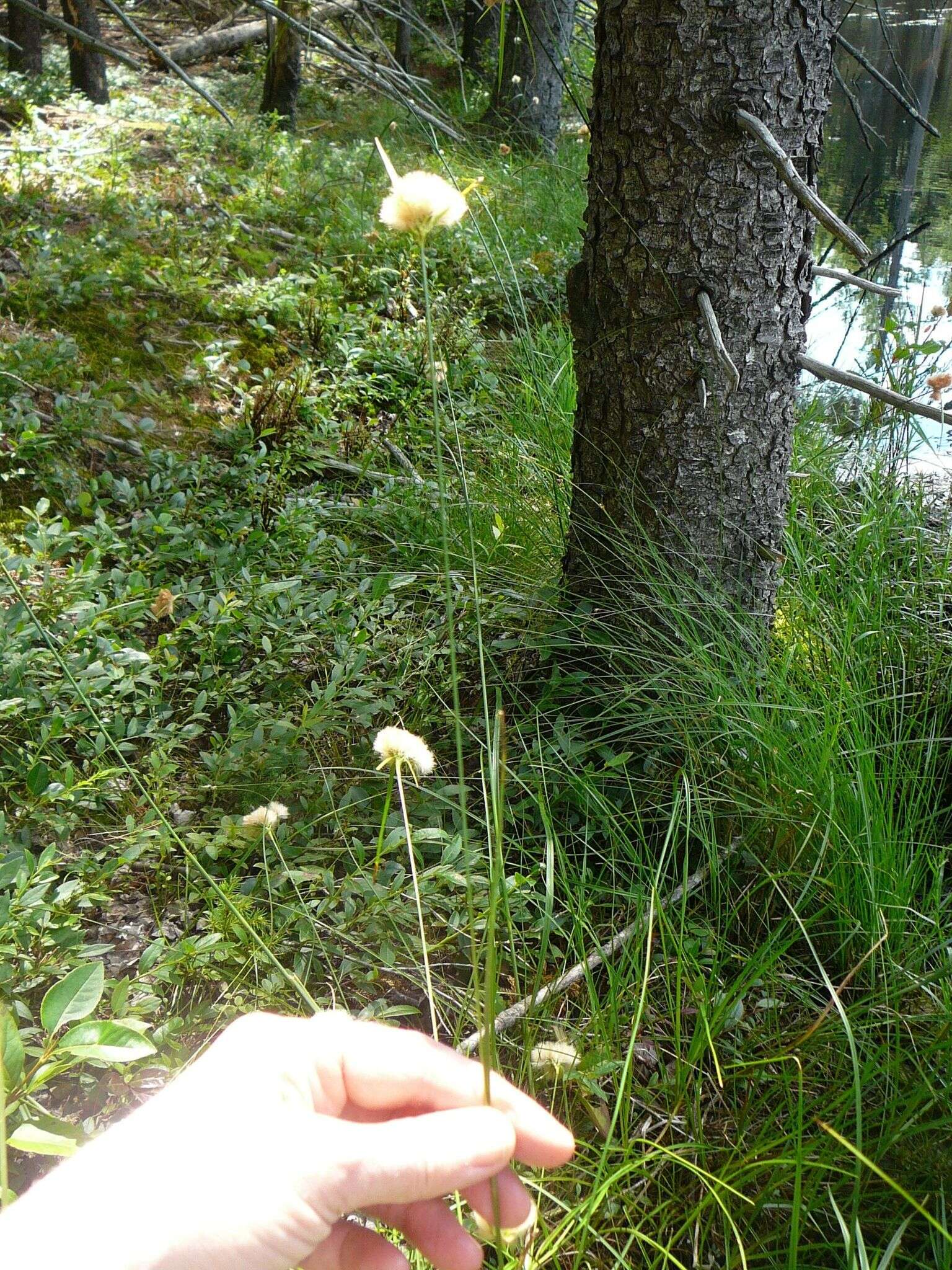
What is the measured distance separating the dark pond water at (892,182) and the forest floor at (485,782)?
101cm

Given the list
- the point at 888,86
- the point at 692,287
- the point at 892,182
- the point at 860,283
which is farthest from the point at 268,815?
the point at 892,182

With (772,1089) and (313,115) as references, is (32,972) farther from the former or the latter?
(313,115)

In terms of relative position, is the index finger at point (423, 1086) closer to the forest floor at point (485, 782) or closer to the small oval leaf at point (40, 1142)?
the forest floor at point (485, 782)

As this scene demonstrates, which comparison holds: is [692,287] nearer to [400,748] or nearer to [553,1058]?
[400,748]

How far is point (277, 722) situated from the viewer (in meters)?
1.83

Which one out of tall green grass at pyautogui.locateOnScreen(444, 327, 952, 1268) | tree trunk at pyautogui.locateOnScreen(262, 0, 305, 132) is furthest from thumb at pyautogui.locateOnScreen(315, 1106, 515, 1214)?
tree trunk at pyautogui.locateOnScreen(262, 0, 305, 132)

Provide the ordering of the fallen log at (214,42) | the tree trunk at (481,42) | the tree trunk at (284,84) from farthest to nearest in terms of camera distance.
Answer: the tree trunk at (481,42), the fallen log at (214,42), the tree trunk at (284,84)

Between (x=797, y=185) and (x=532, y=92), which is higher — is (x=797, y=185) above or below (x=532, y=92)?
below

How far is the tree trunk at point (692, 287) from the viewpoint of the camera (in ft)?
5.73

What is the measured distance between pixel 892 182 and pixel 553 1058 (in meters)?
6.95

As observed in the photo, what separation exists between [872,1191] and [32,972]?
116 cm

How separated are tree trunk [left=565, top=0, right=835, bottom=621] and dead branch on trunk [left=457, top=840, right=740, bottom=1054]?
0.74m

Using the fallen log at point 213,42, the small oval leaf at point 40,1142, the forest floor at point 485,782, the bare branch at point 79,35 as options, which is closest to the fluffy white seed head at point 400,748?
the forest floor at point 485,782

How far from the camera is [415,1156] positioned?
0.73 metres
